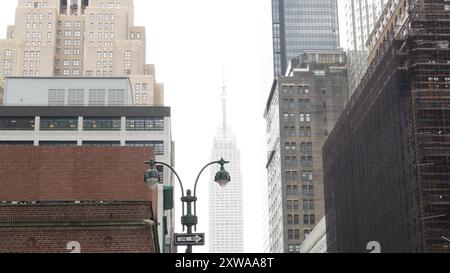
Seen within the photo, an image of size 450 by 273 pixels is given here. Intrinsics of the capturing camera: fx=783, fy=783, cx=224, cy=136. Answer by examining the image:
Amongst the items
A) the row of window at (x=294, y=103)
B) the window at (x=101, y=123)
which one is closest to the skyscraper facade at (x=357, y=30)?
the row of window at (x=294, y=103)

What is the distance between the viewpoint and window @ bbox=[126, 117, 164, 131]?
122000mm

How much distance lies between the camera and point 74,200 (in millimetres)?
35531

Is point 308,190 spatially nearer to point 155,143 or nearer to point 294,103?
point 294,103

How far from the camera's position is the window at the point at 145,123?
122 m

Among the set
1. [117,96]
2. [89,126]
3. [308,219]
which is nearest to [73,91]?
[117,96]

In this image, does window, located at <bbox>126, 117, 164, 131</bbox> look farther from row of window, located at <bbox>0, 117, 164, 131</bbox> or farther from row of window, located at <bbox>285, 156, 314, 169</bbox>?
row of window, located at <bbox>285, 156, 314, 169</bbox>

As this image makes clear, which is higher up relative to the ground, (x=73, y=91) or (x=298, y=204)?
(x=73, y=91)

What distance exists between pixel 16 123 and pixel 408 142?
64.1 m

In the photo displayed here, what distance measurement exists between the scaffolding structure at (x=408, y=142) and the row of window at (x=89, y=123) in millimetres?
37183

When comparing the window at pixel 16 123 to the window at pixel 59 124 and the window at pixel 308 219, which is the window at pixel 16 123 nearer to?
the window at pixel 59 124

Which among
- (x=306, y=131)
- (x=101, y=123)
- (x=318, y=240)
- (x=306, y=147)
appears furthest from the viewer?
(x=306, y=131)

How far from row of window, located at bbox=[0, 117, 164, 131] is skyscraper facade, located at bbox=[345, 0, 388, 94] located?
43.8 m

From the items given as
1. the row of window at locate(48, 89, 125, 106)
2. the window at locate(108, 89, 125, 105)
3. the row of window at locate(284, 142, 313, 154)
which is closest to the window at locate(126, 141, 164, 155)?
the row of window at locate(48, 89, 125, 106)
